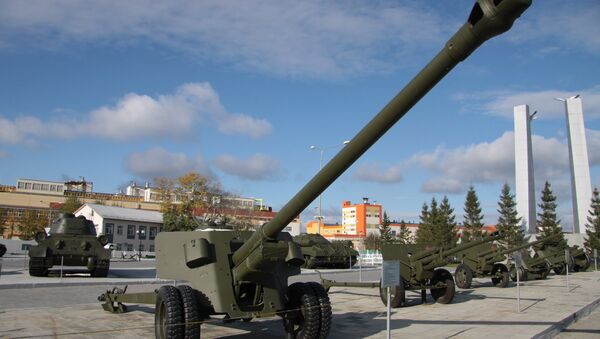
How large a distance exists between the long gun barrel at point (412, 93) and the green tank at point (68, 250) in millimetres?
12963

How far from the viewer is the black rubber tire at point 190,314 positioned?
21.7 ft

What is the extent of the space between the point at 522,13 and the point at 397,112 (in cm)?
152

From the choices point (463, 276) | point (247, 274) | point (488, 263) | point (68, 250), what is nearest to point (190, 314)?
point (247, 274)

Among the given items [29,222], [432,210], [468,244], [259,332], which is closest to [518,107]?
[432,210]

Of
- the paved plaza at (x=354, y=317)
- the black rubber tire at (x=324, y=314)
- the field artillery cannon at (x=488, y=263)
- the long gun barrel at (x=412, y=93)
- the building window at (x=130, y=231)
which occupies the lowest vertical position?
the paved plaza at (x=354, y=317)

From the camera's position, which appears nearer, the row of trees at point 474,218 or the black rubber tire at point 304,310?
the black rubber tire at point 304,310

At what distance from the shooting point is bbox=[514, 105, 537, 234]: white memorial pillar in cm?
4337

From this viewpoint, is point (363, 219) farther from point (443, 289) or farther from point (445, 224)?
point (443, 289)

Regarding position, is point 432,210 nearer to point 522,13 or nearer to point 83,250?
point 83,250

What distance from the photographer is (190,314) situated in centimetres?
669

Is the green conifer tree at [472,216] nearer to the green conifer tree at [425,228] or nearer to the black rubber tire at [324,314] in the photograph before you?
the green conifer tree at [425,228]

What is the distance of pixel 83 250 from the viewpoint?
714 inches

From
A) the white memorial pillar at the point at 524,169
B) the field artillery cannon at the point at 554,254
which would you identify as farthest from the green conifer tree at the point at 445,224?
the field artillery cannon at the point at 554,254

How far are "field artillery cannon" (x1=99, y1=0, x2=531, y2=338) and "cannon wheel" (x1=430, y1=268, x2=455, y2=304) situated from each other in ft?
20.0
